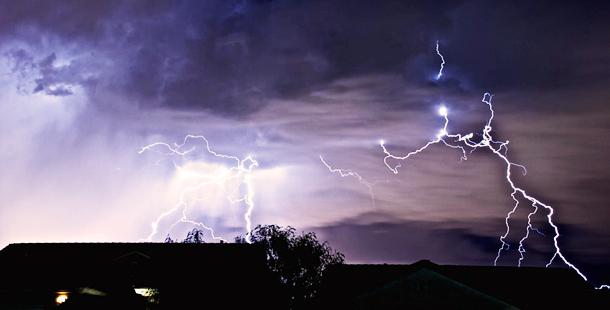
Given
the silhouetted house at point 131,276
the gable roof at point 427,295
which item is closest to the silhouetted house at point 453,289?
the gable roof at point 427,295

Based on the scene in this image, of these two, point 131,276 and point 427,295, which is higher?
point 131,276

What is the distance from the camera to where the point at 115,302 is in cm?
2069

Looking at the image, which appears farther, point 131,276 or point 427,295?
point 131,276

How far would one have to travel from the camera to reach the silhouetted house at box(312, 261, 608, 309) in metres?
21.4

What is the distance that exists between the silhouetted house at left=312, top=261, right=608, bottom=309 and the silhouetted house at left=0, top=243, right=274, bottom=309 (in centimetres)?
444

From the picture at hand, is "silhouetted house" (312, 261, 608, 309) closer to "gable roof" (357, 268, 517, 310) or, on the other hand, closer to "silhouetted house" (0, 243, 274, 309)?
"gable roof" (357, 268, 517, 310)

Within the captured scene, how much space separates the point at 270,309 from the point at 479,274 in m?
10.9

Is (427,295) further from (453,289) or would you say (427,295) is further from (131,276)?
(131,276)

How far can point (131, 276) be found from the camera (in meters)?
27.7

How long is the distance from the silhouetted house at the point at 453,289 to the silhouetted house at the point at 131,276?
4.44 m

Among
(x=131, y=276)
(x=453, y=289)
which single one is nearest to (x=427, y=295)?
(x=453, y=289)

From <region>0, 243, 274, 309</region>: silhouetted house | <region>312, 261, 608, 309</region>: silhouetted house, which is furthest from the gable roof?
<region>0, 243, 274, 309</region>: silhouetted house

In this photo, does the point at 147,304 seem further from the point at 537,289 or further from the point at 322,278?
the point at 537,289

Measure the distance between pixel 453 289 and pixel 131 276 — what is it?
52.2 feet
